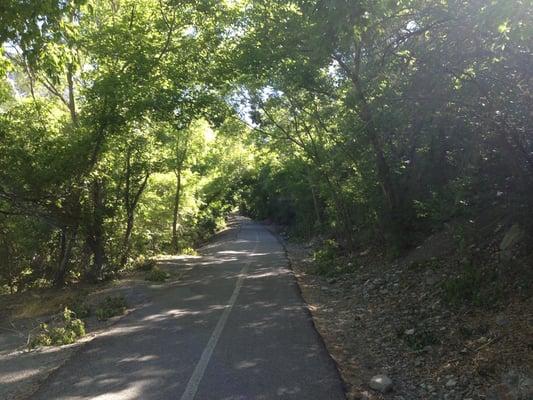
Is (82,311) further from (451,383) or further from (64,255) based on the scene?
(451,383)

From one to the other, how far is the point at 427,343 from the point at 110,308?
22.1 ft

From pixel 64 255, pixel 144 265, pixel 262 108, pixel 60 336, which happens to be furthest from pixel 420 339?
pixel 262 108

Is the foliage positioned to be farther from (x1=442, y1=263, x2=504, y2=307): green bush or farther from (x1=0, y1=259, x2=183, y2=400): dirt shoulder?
(x1=442, y1=263, x2=504, y2=307): green bush

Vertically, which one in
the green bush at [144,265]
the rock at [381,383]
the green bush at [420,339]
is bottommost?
the rock at [381,383]

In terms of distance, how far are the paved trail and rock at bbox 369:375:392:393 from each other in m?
0.43

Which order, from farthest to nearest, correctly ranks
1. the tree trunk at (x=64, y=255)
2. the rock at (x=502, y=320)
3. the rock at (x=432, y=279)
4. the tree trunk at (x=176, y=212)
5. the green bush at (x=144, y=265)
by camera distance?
the tree trunk at (x=176, y=212) → the green bush at (x=144, y=265) → the tree trunk at (x=64, y=255) → the rock at (x=432, y=279) → the rock at (x=502, y=320)

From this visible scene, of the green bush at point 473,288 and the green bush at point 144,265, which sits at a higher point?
the green bush at point 144,265

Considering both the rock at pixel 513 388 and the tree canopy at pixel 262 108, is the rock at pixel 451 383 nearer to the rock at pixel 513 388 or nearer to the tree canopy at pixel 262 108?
the rock at pixel 513 388

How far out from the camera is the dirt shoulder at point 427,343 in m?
5.31

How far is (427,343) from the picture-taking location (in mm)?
6773

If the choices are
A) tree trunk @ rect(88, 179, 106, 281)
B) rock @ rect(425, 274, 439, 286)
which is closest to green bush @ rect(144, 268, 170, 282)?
tree trunk @ rect(88, 179, 106, 281)

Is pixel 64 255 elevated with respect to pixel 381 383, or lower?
elevated

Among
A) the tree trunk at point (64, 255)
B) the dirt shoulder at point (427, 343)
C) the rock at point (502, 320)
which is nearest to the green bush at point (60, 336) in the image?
the dirt shoulder at point (427, 343)

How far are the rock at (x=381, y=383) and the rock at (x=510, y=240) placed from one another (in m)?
3.26
